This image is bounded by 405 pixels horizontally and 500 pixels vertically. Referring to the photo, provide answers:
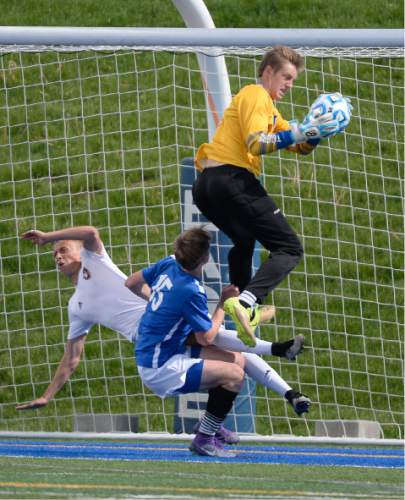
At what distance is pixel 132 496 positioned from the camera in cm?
545

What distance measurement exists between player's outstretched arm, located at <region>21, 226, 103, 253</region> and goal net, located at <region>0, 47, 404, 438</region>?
1.85 metres

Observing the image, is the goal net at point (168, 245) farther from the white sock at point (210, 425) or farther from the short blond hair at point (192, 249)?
the short blond hair at point (192, 249)

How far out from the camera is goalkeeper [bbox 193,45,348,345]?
7.41 m

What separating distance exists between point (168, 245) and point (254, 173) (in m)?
3.62

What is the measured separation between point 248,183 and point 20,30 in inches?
70.0

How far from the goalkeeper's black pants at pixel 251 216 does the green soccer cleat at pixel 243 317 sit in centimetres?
9

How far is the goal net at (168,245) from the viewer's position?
438 inches

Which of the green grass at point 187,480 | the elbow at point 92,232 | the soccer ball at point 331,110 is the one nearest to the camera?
the green grass at point 187,480

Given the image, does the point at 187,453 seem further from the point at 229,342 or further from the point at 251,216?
the point at 251,216

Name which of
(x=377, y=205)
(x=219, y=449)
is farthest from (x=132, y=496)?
(x=377, y=205)

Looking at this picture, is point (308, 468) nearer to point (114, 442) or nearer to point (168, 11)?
point (114, 442)

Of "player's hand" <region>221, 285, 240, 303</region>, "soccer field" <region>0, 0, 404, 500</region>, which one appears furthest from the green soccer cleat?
"soccer field" <region>0, 0, 404, 500</region>

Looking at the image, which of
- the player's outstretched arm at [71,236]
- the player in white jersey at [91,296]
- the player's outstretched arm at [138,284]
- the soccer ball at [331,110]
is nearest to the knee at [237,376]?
the player's outstretched arm at [138,284]

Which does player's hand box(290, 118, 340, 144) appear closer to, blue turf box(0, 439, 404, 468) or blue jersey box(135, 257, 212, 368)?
blue jersey box(135, 257, 212, 368)
